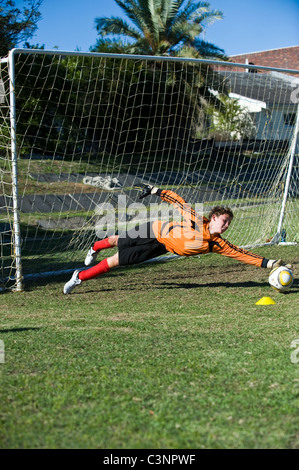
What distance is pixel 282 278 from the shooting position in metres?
6.72

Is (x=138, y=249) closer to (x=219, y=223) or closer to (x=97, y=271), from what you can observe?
(x=97, y=271)

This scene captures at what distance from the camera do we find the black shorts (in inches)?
277

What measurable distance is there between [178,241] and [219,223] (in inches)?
25.8

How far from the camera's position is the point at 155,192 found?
23.0 feet

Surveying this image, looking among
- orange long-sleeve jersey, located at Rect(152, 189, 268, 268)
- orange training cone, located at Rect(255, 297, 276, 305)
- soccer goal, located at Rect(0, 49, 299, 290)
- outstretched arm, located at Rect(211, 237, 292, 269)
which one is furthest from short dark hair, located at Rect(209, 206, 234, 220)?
soccer goal, located at Rect(0, 49, 299, 290)

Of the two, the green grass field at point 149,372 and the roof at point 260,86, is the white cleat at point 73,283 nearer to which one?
the green grass field at point 149,372

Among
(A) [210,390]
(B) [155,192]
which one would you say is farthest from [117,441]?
(B) [155,192]

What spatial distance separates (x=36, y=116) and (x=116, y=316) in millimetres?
8057

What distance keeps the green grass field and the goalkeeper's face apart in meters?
0.98

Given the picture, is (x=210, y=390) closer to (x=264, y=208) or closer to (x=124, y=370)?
(x=124, y=370)

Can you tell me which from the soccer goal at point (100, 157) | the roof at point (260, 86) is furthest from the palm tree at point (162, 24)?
the soccer goal at point (100, 157)

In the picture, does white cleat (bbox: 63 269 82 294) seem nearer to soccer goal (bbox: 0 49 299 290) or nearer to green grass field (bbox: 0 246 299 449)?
green grass field (bbox: 0 246 299 449)
